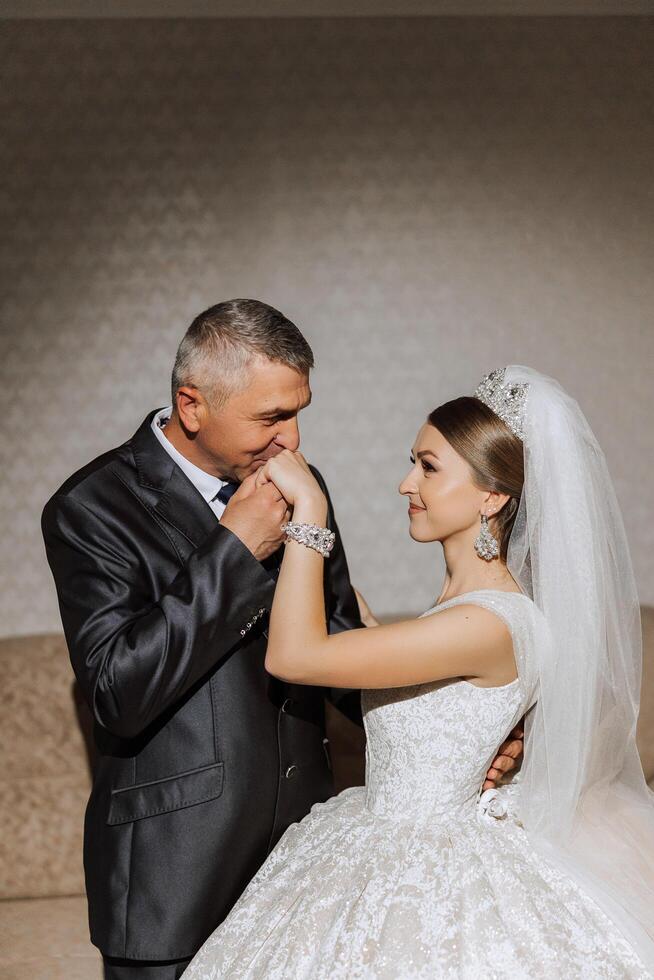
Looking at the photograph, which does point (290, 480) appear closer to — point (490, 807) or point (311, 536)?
point (311, 536)

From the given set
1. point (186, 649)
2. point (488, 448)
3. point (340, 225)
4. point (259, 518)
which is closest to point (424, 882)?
point (186, 649)

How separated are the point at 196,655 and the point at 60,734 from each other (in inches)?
69.4

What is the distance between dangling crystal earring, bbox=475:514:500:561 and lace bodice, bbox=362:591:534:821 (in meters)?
0.11

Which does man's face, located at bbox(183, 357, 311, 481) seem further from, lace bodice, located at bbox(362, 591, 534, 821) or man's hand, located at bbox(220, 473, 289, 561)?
lace bodice, located at bbox(362, 591, 534, 821)

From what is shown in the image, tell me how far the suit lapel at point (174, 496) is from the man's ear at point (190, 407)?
9cm

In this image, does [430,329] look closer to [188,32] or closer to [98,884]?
[188,32]

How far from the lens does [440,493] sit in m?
2.19

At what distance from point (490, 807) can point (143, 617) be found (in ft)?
2.82

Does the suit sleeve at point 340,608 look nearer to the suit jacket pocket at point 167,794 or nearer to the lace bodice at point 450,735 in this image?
the lace bodice at point 450,735

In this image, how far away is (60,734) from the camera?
3430 millimetres

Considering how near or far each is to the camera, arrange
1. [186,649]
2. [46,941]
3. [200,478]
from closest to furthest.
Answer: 1. [186,649]
2. [200,478]
3. [46,941]

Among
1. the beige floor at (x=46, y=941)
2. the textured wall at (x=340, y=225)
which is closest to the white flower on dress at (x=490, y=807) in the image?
the beige floor at (x=46, y=941)

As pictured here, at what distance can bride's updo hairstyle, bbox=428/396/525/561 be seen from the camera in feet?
7.11

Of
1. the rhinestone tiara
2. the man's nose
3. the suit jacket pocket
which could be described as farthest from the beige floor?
the rhinestone tiara
